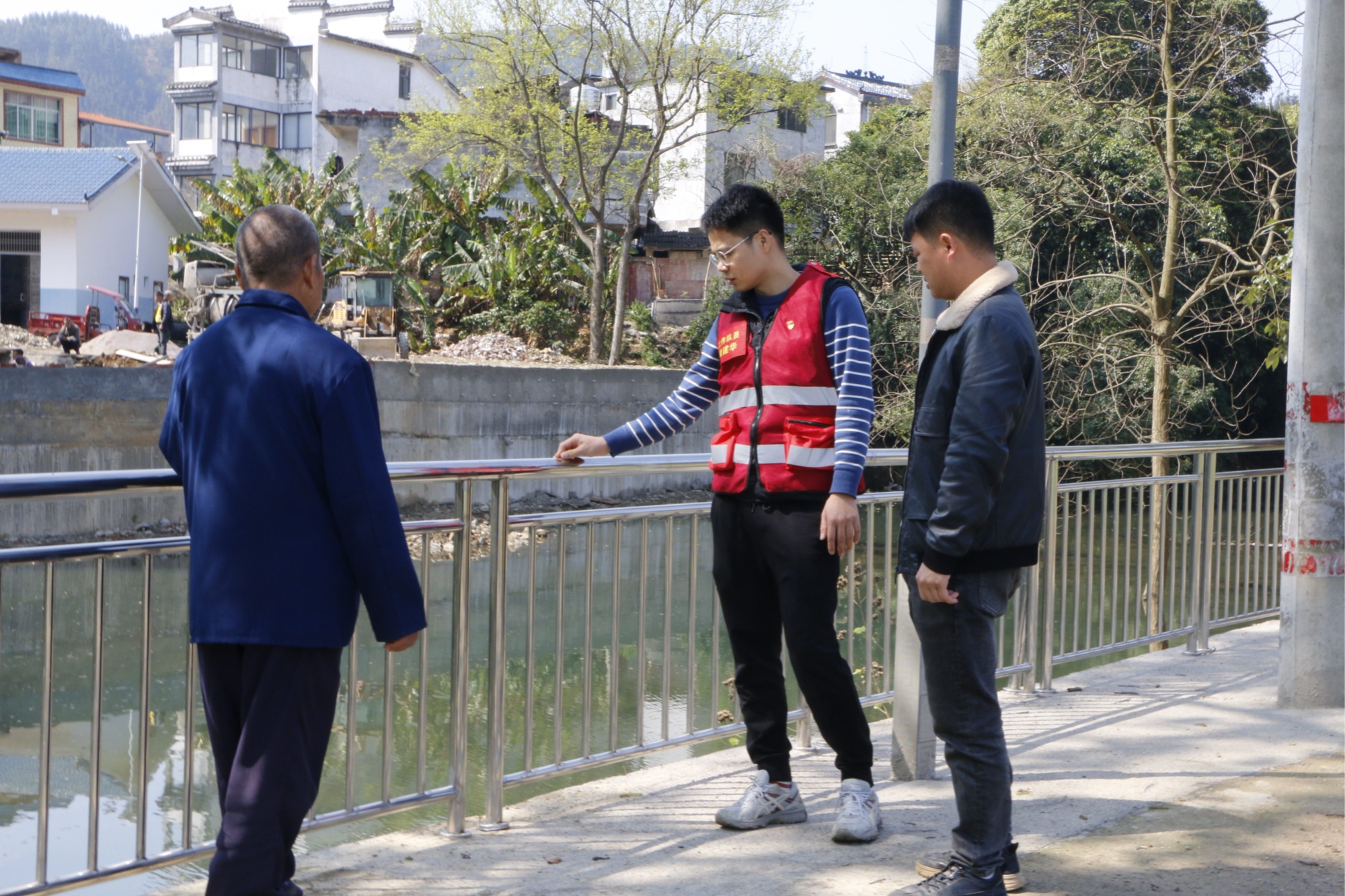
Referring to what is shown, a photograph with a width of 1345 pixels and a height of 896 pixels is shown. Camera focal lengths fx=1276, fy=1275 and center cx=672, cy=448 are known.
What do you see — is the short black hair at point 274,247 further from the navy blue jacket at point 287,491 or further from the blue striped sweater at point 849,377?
the blue striped sweater at point 849,377

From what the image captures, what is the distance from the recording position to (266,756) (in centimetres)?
248

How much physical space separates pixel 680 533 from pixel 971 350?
182cm

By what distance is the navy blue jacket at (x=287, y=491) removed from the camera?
2439 mm

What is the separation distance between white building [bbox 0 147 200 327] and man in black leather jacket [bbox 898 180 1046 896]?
33.8m

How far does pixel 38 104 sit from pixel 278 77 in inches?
443

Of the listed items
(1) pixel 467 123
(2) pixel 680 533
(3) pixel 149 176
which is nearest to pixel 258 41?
(3) pixel 149 176

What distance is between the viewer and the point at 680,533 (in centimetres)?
462

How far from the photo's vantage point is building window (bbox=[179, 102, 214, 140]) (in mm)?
54234

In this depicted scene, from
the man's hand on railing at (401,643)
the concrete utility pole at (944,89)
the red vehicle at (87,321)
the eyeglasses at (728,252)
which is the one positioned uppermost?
the red vehicle at (87,321)

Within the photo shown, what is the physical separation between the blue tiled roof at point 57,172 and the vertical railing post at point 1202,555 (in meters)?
32.9

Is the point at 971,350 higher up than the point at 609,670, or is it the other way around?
the point at 971,350

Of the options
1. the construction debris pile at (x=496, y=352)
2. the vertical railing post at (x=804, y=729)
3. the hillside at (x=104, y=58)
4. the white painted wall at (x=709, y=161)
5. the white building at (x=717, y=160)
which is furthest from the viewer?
the hillside at (x=104, y=58)

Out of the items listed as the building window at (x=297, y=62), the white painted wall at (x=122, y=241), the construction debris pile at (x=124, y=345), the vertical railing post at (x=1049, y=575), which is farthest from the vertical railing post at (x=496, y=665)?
the building window at (x=297, y=62)

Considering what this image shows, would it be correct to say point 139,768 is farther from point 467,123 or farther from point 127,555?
point 467,123
